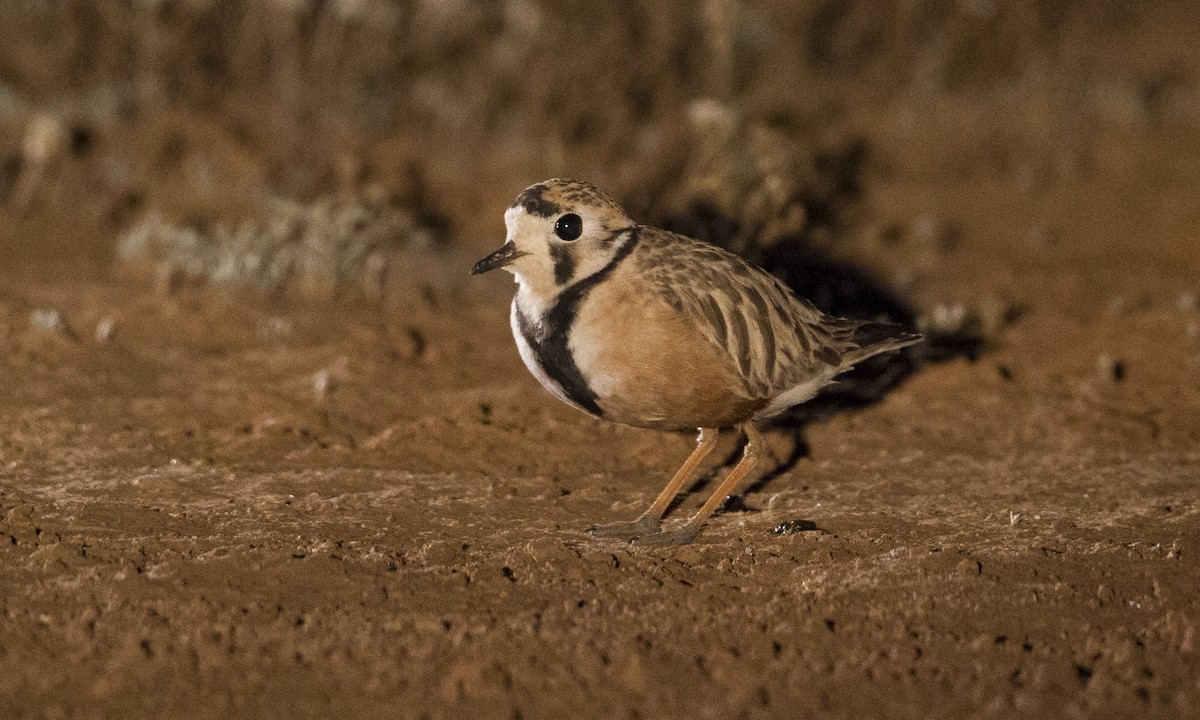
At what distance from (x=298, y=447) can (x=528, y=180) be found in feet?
13.9

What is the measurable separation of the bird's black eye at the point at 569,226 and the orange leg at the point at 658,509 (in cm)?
91

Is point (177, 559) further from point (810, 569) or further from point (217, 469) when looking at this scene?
point (810, 569)

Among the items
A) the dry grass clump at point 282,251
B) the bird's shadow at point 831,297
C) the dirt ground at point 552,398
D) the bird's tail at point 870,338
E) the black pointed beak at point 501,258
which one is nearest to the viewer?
the dirt ground at point 552,398

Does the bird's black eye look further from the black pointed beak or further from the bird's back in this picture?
the bird's back

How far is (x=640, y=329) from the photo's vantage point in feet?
14.5

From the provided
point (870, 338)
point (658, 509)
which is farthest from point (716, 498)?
point (870, 338)

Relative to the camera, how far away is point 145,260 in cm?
746

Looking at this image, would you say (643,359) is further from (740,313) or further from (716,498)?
(716,498)

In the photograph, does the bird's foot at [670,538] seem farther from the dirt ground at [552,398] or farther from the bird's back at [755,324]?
the bird's back at [755,324]

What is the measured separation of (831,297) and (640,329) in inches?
135

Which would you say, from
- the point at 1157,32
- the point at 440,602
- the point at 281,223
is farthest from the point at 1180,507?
the point at 1157,32

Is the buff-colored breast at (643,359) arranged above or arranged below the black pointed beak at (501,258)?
below

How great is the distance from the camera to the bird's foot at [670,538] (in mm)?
4516

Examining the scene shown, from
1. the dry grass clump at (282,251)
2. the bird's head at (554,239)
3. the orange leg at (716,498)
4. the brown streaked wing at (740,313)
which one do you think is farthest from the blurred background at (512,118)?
the bird's head at (554,239)
